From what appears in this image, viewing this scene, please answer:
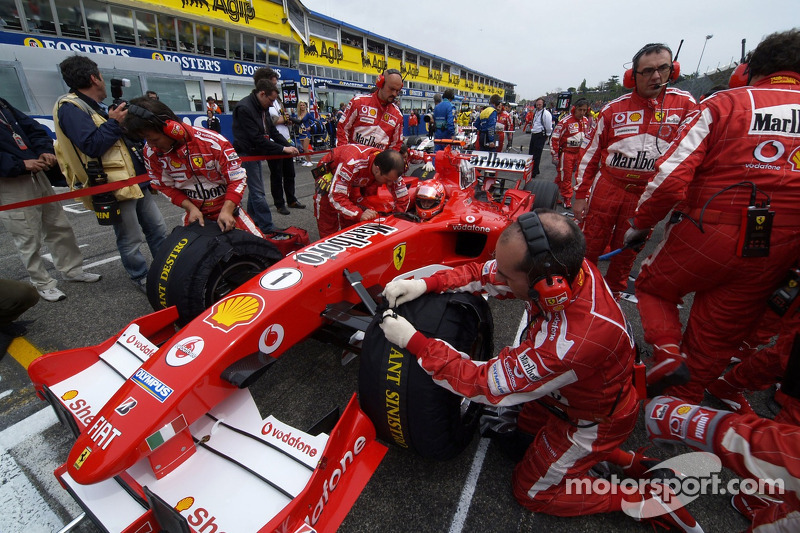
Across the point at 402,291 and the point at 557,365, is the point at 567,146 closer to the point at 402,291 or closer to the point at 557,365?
the point at 402,291

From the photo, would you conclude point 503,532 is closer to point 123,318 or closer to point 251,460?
point 251,460

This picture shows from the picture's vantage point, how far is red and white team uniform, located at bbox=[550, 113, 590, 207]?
6598mm

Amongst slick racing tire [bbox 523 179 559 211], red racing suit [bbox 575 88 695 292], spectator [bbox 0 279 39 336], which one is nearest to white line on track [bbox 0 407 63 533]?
spectator [bbox 0 279 39 336]

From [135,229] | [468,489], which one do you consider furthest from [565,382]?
[135,229]

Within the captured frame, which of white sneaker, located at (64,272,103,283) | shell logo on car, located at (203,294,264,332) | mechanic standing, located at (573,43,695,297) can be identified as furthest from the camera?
white sneaker, located at (64,272,103,283)

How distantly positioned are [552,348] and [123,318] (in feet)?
11.4

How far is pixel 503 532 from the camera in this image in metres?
→ 1.62

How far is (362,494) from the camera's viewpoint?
1.75 m

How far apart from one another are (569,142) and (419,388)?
21.8ft

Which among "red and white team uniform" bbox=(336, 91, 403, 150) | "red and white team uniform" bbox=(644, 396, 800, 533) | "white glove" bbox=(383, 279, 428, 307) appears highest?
"red and white team uniform" bbox=(336, 91, 403, 150)

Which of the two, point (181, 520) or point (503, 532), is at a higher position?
point (181, 520)

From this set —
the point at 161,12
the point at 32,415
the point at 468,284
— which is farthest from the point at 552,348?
the point at 161,12

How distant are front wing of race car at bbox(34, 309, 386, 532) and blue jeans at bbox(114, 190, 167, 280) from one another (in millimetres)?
2106

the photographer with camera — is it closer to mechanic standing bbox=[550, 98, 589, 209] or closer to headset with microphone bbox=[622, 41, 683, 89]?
headset with microphone bbox=[622, 41, 683, 89]
